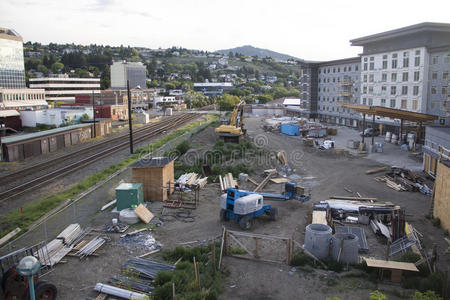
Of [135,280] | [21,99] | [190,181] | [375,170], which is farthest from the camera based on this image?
[21,99]

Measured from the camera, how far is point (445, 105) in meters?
40.7

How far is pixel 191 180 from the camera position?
2434cm

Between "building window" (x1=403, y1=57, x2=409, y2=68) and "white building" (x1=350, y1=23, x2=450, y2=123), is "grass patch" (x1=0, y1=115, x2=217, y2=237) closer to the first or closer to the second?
"white building" (x1=350, y1=23, x2=450, y2=123)

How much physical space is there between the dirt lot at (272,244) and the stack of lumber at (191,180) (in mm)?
558

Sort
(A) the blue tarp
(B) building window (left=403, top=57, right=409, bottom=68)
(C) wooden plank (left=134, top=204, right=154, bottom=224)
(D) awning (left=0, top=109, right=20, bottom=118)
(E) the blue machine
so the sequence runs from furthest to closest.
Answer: (A) the blue tarp, (D) awning (left=0, top=109, right=20, bottom=118), (B) building window (left=403, top=57, right=409, bottom=68), (C) wooden plank (left=134, top=204, right=154, bottom=224), (E) the blue machine

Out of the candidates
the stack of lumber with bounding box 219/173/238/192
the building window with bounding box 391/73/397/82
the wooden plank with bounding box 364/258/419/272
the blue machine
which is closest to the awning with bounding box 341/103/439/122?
the building window with bounding box 391/73/397/82

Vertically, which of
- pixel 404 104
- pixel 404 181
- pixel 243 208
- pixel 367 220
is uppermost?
pixel 404 104

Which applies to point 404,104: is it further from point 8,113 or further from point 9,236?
point 8,113

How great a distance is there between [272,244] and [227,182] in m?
9.52

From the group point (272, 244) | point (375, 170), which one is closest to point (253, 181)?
point (375, 170)

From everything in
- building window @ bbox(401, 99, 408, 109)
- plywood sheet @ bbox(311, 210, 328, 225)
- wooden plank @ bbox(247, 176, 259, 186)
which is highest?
building window @ bbox(401, 99, 408, 109)

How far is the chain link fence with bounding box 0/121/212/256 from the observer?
1541 centimetres

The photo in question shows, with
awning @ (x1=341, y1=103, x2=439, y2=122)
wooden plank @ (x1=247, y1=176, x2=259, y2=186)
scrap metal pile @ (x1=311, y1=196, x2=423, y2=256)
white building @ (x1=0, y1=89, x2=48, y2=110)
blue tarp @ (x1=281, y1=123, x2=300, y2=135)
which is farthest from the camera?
white building @ (x1=0, y1=89, x2=48, y2=110)

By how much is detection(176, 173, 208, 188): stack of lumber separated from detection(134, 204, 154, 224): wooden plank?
17.2ft
